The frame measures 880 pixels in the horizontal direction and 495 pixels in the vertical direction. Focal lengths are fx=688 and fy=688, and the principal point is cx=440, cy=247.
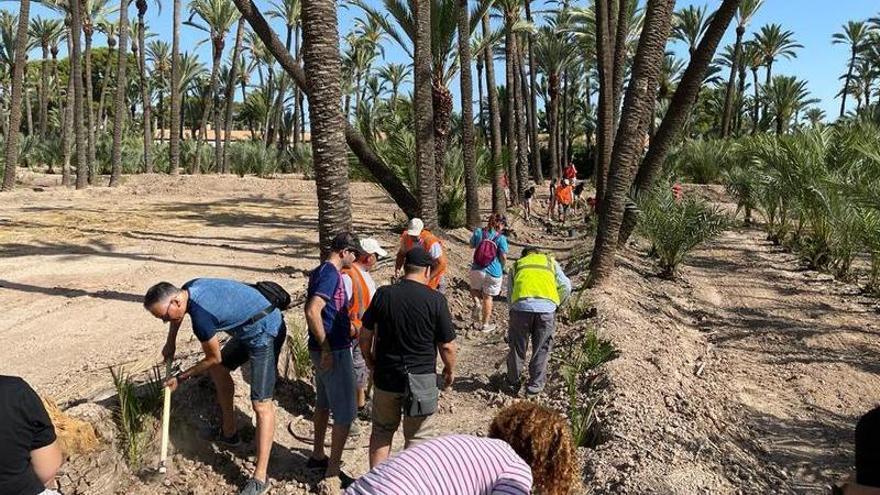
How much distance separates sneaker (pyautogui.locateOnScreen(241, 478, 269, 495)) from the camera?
4410mm

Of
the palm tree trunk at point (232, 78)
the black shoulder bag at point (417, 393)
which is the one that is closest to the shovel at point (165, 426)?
the black shoulder bag at point (417, 393)

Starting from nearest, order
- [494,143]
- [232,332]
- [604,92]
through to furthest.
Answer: [232,332]
[604,92]
[494,143]

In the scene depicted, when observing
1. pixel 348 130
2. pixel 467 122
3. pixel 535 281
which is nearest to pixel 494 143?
pixel 467 122

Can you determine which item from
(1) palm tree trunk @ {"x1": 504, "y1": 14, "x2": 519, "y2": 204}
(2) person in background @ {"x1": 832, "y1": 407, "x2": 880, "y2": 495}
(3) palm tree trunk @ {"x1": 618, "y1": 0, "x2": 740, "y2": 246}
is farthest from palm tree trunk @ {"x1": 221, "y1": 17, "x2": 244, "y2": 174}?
(2) person in background @ {"x1": 832, "y1": 407, "x2": 880, "y2": 495}

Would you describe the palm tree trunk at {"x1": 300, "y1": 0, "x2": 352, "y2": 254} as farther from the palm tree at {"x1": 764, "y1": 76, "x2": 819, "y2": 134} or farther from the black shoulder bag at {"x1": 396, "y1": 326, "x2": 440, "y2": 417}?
the palm tree at {"x1": 764, "y1": 76, "x2": 819, "y2": 134}

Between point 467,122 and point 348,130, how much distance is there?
504 cm

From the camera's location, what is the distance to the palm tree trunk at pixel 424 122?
12297 mm

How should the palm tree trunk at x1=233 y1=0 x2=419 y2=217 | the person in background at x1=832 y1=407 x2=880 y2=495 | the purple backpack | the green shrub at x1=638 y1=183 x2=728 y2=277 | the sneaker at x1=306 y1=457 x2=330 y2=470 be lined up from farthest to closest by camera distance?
the green shrub at x1=638 y1=183 x2=728 y2=277
the palm tree trunk at x1=233 y1=0 x2=419 y2=217
the purple backpack
the sneaker at x1=306 y1=457 x2=330 y2=470
the person in background at x1=832 y1=407 x2=880 y2=495

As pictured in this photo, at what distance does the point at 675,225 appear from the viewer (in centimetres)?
1157

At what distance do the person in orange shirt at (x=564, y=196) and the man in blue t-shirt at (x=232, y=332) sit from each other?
55.0ft

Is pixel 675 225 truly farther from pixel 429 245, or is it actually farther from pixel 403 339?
pixel 403 339

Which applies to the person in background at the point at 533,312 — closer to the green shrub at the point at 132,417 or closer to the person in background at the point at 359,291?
the person in background at the point at 359,291

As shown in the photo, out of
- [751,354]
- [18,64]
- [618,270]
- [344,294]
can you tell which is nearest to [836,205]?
[618,270]

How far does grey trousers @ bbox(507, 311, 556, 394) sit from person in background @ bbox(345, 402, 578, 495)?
151 inches
